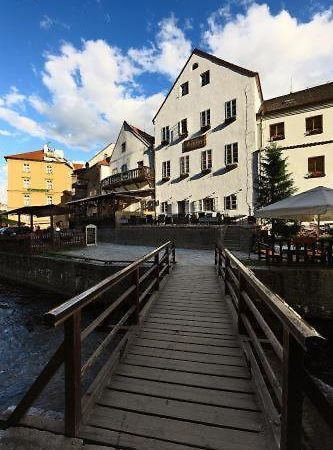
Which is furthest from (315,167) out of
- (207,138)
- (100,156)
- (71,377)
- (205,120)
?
(100,156)

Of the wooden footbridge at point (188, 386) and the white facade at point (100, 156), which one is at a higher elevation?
the white facade at point (100, 156)

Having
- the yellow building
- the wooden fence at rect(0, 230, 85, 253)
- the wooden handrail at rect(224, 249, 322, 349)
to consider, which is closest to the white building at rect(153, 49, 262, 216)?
the wooden fence at rect(0, 230, 85, 253)

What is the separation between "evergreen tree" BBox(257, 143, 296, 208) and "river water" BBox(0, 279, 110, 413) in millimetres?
14943

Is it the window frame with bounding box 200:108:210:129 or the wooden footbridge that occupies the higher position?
the window frame with bounding box 200:108:210:129

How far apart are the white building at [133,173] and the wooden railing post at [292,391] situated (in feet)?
80.3

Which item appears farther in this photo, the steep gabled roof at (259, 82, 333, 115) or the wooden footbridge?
the steep gabled roof at (259, 82, 333, 115)

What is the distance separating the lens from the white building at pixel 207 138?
78.1 ft

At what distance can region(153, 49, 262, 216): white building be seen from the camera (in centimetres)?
2380

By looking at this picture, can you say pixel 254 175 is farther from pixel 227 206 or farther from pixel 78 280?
pixel 78 280

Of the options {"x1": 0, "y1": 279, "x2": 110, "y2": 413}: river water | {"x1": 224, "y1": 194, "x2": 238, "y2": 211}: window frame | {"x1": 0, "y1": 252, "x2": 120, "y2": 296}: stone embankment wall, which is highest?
{"x1": 224, "y1": 194, "x2": 238, "y2": 211}: window frame

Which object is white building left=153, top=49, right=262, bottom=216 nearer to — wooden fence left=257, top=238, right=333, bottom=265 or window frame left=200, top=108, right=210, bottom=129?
window frame left=200, top=108, right=210, bottom=129

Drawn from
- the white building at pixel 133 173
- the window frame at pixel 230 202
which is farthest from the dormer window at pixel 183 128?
the window frame at pixel 230 202

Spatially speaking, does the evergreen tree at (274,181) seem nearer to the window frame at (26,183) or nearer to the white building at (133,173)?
the white building at (133,173)

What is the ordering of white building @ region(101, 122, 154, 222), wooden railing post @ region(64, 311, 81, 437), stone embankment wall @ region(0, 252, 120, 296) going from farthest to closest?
1. white building @ region(101, 122, 154, 222)
2. stone embankment wall @ region(0, 252, 120, 296)
3. wooden railing post @ region(64, 311, 81, 437)
